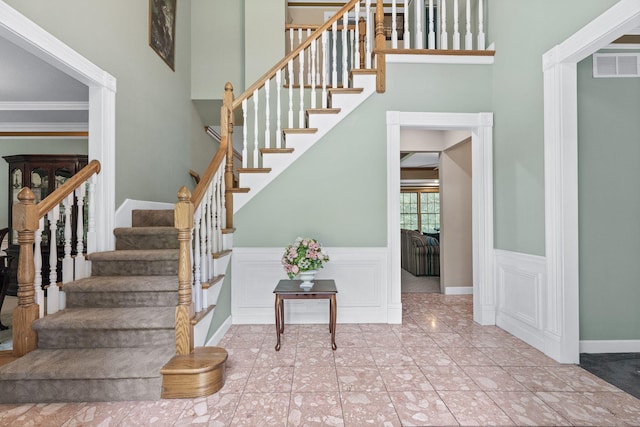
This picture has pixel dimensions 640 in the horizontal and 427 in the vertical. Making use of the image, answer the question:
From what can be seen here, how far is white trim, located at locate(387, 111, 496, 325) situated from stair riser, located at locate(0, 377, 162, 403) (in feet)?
8.01

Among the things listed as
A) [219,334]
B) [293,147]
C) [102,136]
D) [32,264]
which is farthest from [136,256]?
[293,147]

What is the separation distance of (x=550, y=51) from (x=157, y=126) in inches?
165

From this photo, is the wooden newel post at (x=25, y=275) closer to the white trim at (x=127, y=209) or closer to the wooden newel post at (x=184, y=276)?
the white trim at (x=127, y=209)

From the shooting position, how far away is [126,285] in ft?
8.41

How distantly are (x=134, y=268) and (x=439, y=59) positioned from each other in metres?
3.81

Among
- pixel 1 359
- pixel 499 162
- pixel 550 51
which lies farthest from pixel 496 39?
pixel 1 359

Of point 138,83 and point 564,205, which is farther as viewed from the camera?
point 138,83

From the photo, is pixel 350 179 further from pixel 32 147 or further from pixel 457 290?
pixel 32 147

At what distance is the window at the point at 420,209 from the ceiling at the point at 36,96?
9.81 metres

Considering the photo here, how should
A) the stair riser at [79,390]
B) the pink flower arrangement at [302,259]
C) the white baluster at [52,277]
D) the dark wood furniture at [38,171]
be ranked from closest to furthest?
the stair riser at [79,390]
the white baluster at [52,277]
the pink flower arrangement at [302,259]
the dark wood furniture at [38,171]

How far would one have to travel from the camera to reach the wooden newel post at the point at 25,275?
2.21m

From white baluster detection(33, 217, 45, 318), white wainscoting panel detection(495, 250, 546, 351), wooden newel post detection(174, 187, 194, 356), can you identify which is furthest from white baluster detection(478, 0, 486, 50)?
white baluster detection(33, 217, 45, 318)

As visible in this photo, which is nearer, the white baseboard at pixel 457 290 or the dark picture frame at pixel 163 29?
the dark picture frame at pixel 163 29

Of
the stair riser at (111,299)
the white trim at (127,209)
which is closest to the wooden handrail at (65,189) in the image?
the white trim at (127,209)
